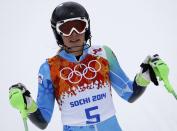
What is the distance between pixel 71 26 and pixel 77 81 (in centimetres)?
38

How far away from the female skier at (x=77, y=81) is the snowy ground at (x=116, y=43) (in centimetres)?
153

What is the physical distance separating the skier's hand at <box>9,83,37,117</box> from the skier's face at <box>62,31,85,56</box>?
0.48 m

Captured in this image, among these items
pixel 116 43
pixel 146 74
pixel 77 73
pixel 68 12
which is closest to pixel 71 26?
pixel 68 12

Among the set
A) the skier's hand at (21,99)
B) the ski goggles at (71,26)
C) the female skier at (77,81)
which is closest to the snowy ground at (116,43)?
the female skier at (77,81)

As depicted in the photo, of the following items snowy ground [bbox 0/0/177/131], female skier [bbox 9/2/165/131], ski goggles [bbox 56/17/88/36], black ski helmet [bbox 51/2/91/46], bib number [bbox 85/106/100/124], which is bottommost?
snowy ground [bbox 0/0/177/131]

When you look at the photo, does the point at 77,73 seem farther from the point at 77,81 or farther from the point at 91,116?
the point at 91,116

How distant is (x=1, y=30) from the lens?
8.85 meters

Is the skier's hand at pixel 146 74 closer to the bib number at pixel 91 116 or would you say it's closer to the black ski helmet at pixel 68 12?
the bib number at pixel 91 116

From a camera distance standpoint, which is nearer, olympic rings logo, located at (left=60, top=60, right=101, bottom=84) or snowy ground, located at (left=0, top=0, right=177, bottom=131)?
olympic rings logo, located at (left=60, top=60, right=101, bottom=84)

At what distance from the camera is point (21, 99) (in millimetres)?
2932

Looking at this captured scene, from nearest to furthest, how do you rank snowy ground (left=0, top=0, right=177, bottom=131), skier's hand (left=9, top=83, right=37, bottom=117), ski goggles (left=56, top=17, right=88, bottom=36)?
skier's hand (left=9, top=83, right=37, bottom=117) < ski goggles (left=56, top=17, right=88, bottom=36) < snowy ground (left=0, top=0, right=177, bottom=131)

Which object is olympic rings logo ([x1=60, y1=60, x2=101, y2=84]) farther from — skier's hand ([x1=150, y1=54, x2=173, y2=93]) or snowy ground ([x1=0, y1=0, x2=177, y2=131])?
snowy ground ([x1=0, y1=0, x2=177, y2=131])

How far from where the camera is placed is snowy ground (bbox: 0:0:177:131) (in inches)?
207

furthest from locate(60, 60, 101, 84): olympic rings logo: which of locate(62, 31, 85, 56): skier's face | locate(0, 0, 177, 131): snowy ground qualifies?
locate(0, 0, 177, 131): snowy ground
